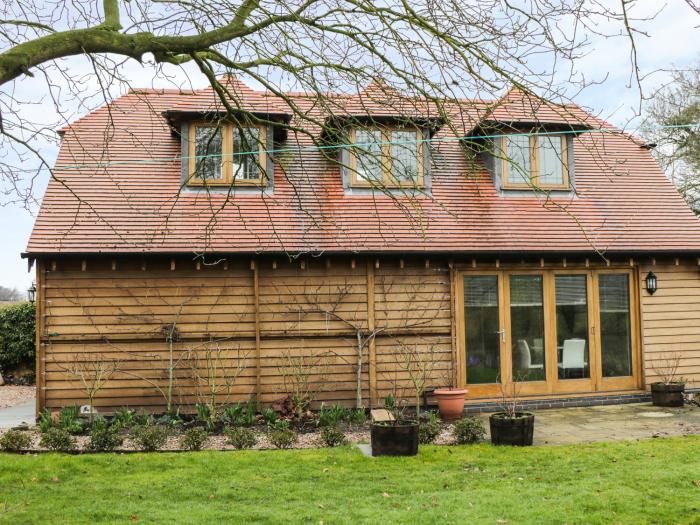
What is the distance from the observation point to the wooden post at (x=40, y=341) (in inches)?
429

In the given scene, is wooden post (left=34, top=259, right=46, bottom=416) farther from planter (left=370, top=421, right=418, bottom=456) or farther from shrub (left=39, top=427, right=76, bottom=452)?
planter (left=370, top=421, right=418, bottom=456)

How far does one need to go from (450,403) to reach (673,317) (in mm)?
4941

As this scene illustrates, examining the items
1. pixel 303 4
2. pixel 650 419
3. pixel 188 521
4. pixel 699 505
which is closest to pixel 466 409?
pixel 650 419

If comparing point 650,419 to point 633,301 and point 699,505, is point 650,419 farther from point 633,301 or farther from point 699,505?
point 699,505

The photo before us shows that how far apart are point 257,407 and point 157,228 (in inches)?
134

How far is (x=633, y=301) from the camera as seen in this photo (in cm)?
1277

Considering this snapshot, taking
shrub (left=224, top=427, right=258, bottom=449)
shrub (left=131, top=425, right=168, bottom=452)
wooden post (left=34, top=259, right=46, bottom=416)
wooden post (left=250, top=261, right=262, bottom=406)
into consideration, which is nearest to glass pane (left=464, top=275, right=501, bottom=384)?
wooden post (left=250, top=261, right=262, bottom=406)

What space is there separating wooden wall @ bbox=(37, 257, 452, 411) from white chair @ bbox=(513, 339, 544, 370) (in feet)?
4.33

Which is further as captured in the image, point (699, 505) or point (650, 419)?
point (650, 419)

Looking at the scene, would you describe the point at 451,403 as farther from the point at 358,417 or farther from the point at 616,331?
the point at 616,331

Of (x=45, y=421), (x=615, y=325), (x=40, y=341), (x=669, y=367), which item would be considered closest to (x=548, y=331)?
(x=615, y=325)

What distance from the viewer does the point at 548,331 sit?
1236 cm

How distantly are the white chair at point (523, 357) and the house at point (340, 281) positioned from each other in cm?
3

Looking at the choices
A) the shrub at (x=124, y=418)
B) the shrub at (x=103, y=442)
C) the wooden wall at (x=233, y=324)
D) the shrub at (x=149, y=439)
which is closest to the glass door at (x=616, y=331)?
the wooden wall at (x=233, y=324)
